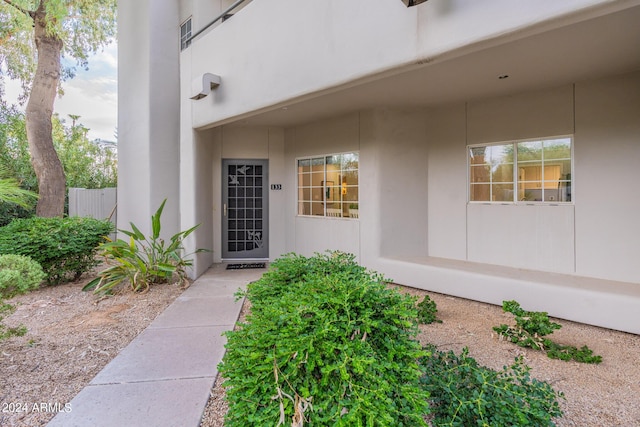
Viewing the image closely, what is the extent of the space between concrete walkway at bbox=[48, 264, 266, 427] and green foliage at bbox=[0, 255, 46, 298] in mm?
1231

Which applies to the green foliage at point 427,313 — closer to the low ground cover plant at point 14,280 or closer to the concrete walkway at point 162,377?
the concrete walkway at point 162,377

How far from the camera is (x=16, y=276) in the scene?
3.25 metres

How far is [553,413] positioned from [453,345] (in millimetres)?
1541

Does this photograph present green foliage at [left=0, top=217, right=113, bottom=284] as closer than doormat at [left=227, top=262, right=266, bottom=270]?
Yes

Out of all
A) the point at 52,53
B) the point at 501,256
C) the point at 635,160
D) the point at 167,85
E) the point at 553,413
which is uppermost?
the point at 52,53

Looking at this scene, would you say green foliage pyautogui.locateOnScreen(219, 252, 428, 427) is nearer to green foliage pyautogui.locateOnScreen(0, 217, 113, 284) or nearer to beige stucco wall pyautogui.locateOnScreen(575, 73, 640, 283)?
beige stucco wall pyautogui.locateOnScreen(575, 73, 640, 283)

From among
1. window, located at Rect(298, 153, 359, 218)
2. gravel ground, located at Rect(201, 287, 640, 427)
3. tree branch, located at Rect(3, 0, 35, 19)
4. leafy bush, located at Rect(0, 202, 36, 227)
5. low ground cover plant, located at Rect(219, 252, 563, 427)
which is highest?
tree branch, located at Rect(3, 0, 35, 19)

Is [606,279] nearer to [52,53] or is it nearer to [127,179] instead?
[127,179]

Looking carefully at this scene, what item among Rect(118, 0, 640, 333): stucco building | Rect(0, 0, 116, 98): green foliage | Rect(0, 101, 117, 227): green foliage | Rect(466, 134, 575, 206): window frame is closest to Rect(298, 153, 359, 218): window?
Rect(118, 0, 640, 333): stucco building

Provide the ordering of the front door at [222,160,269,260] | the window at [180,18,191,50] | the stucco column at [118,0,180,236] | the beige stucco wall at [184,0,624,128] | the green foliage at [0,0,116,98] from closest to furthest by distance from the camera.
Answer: the beige stucco wall at [184,0,624,128], the stucco column at [118,0,180,236], the window at [180,18,191,50], the front door at [222,160,269,260], the green foliage at [0,0,116,98]

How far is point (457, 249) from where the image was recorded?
6.14 metres

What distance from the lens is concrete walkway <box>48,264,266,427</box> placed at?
2410 mm

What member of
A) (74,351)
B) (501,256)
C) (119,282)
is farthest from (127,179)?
(501,256)

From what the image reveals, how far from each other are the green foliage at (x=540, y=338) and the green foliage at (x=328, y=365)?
7.59 ft
